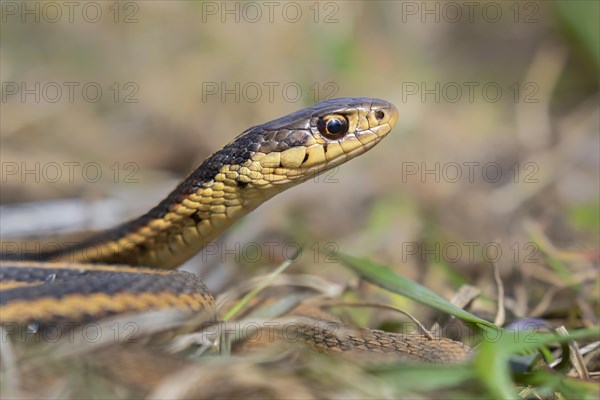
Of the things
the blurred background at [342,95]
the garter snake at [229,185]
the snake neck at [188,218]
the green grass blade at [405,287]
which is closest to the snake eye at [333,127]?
the garter snake at [229,185]

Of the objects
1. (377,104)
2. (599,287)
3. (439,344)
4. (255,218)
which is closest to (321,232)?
(255,218)

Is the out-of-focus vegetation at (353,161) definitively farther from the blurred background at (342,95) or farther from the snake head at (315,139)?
the snake head at (315,139)

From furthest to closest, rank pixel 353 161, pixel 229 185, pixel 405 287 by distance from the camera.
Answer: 1. pixel 353 161
2. pixel 229 185
3. pixel 405 287

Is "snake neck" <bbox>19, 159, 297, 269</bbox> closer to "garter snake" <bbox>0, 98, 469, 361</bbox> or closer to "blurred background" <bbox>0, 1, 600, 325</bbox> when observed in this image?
"garter snake" <bbox>0, 98, 469, 361</bbox>

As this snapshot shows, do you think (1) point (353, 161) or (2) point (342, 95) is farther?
(2) point (342, 95)

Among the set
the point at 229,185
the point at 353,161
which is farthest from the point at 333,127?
the point at 353,161

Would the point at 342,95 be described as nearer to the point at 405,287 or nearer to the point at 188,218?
the point at 188,218

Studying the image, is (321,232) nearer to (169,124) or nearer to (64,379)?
(169,124)
